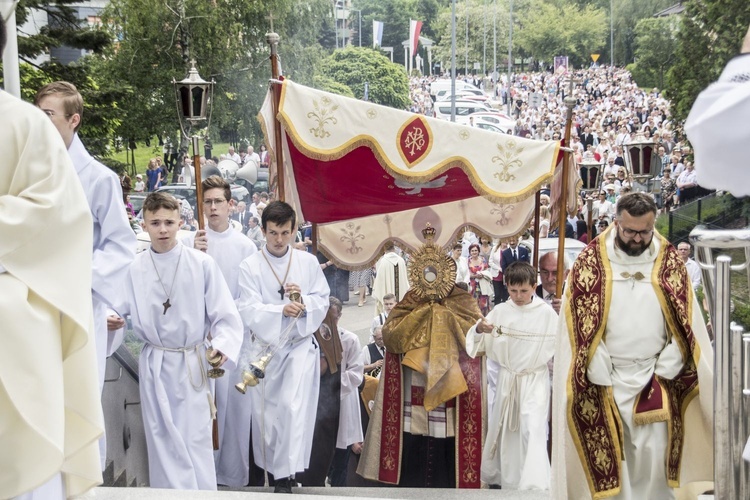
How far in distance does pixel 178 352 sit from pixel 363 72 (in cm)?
2668

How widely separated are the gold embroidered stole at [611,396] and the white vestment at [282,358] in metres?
1.73

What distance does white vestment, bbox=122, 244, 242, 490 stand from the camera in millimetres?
6387

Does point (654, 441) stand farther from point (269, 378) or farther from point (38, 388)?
point (38, 388)

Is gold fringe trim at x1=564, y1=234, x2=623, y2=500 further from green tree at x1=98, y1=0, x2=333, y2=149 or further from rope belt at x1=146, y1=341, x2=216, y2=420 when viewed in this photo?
green tree at x1=98, y1=0, x2=333, y2=149

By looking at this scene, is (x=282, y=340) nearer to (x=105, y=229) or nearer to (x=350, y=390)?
(x=350, y=390)

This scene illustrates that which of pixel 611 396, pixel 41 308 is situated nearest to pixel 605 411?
pixel 611 396

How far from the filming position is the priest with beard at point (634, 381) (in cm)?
600

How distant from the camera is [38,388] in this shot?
318 cm

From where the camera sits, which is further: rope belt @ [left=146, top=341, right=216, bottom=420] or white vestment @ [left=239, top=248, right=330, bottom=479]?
white vestment @ [left=239, top=248, right=330, bottom=479]

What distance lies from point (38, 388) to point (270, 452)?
156 inches

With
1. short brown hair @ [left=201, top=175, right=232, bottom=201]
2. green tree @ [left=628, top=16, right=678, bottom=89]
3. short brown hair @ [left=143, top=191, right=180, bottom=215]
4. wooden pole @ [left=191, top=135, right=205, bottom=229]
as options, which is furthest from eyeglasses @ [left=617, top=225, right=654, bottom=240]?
green tree @ [left=628, top=16, right=678, bottom=89]

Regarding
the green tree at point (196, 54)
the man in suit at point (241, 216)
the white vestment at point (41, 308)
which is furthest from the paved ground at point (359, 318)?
the green tree at point (196, 54)

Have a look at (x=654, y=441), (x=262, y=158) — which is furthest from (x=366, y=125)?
(x=262, y=158)

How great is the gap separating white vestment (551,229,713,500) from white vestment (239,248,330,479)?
1.62 meters
